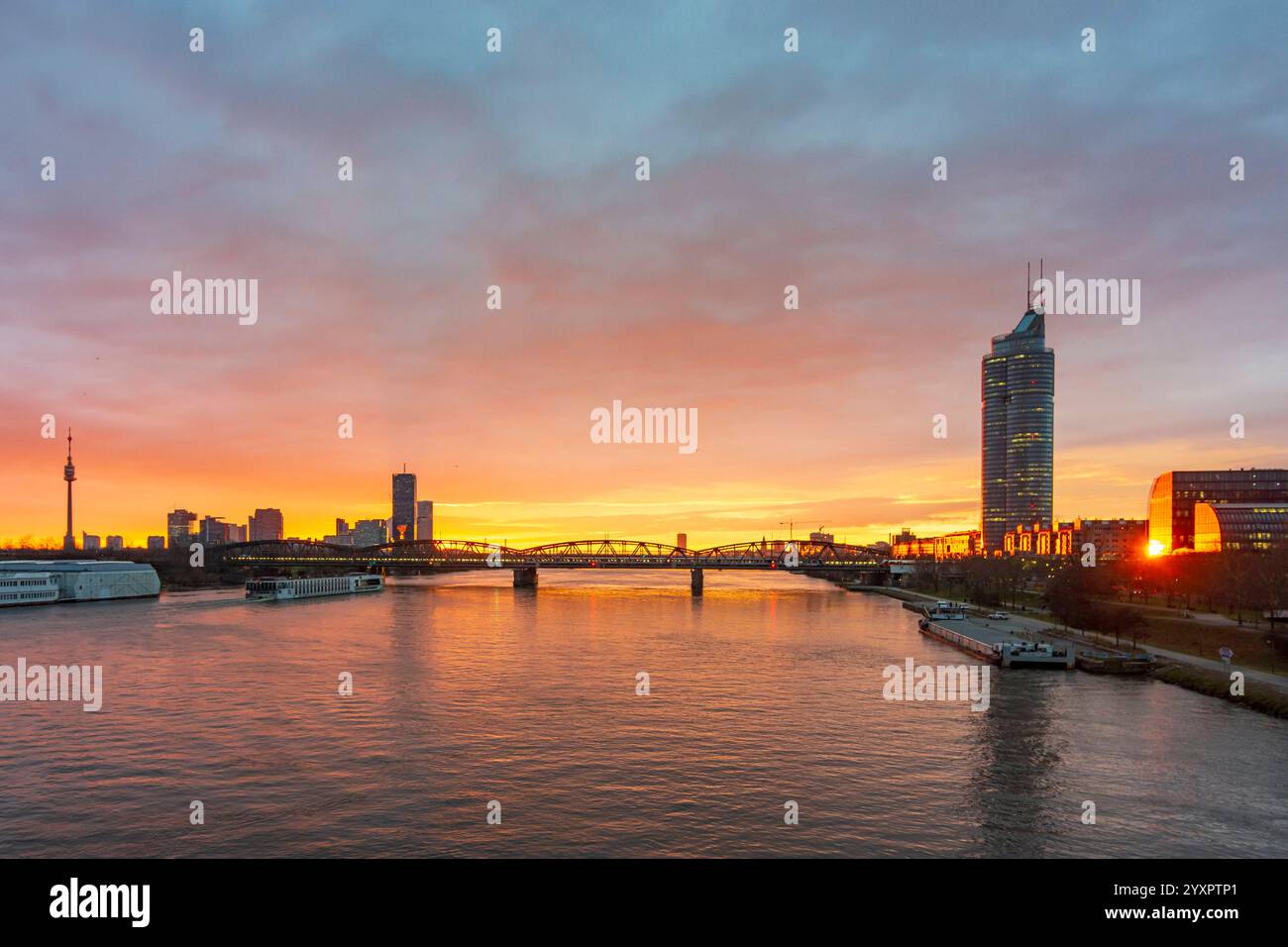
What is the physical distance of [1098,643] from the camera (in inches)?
2511

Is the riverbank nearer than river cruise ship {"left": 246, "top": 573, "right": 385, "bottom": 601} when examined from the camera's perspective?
Yes

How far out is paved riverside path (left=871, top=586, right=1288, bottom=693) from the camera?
46.2 meters

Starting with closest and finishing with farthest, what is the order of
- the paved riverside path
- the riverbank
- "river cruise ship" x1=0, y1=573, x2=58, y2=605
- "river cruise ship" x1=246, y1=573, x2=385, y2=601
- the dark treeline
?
the riverbank, the paved riverside path, the dark treeline, "river cruise ship" x1=0, y1=573, x2=58, y2=605, "river cruise ship" x1=246, y1=573, x2=385, y2=601

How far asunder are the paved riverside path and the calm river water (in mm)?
5132

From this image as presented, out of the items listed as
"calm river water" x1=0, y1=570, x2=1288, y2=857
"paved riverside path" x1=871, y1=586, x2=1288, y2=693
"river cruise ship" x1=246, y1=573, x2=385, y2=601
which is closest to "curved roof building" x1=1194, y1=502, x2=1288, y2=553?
"paved riverside path" x1=871, y1=586, x2=1288, y2=693

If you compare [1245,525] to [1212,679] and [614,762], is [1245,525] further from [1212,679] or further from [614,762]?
[614,762]

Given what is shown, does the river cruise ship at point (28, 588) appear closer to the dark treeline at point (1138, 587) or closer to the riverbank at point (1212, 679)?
the riverbank at point (1212, 679)

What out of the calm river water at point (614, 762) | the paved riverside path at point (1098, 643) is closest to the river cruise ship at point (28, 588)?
the calm river water at point (614, 762)

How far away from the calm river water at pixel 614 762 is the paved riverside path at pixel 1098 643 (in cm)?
513

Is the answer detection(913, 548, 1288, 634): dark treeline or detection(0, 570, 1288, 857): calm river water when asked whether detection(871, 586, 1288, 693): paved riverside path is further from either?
detection(0, 570, 1288, 857): calm river water

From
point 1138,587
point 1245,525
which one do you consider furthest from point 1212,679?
point 1245,525

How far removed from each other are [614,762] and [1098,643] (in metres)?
50.7
